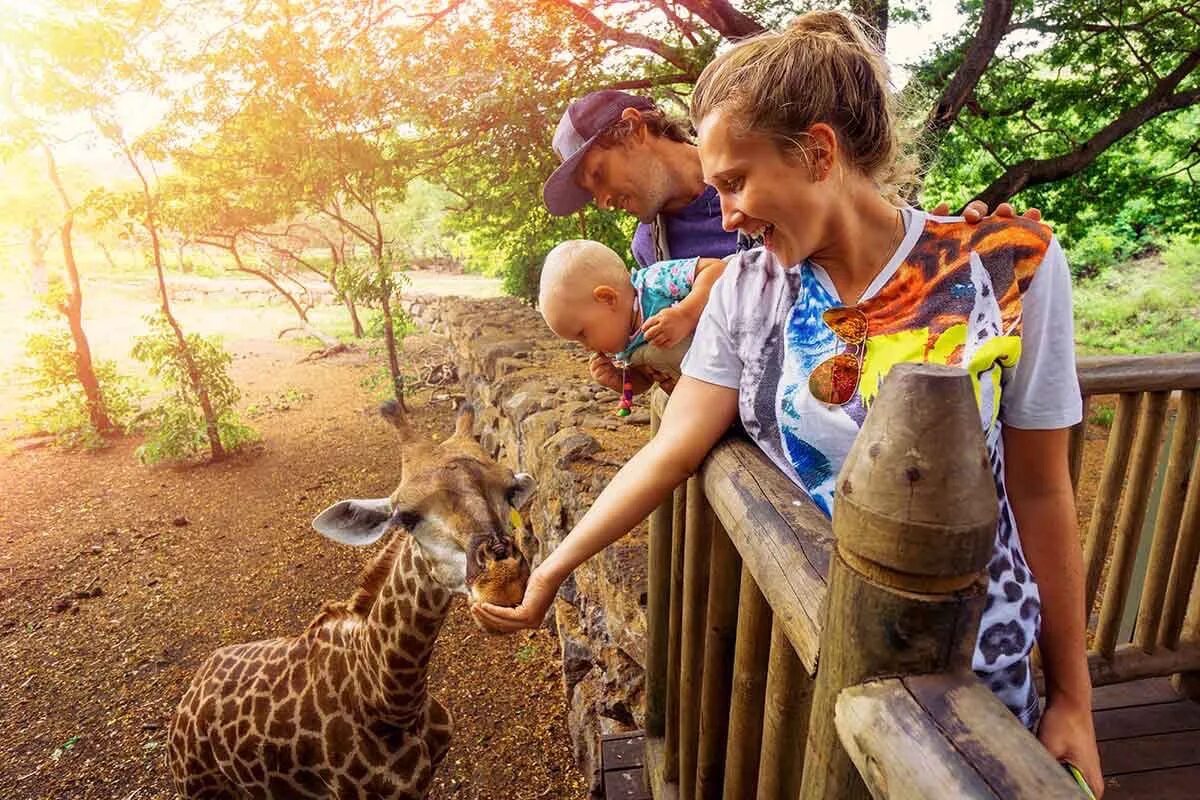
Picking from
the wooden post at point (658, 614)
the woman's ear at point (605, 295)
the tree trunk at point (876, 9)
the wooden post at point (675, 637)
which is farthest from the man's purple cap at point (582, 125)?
the tree trunk at point (876, 9)

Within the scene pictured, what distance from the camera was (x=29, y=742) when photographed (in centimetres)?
416

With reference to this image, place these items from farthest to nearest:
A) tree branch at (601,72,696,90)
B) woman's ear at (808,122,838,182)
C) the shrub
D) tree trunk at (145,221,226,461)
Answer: the shrub, tree trunk at (145,221,226,461), tree branch at (601,72,696,90), woman's ear at (808,122,838,182)

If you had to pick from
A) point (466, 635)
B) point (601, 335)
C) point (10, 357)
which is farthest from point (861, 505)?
point (10, 357)

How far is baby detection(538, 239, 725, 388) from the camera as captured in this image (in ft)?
6.70

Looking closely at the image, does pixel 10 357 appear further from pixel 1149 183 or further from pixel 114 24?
pixel 1149 183

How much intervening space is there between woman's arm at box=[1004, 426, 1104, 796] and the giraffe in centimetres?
128

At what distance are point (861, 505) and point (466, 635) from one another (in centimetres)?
463

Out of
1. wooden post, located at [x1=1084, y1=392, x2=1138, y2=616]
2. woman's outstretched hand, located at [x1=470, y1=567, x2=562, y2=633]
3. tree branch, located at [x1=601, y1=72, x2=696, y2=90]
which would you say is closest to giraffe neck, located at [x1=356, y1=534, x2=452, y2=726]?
woman's outstretched hand, located at [x1=470, y1=567, x2=562, y2=633]

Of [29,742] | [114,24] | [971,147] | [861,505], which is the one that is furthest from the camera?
[971,147]

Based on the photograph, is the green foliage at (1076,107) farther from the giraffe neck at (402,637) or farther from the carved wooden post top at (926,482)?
the carved wooden post top at (926,482)

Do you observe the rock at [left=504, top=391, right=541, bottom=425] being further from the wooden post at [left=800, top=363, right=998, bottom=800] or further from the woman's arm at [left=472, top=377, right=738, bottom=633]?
the wooden post at [left=800, top=363, right=998, bottom=800]

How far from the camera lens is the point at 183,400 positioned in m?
8.21

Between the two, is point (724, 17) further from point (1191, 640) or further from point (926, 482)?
point (926, 482)

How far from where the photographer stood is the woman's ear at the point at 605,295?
6.84ft
